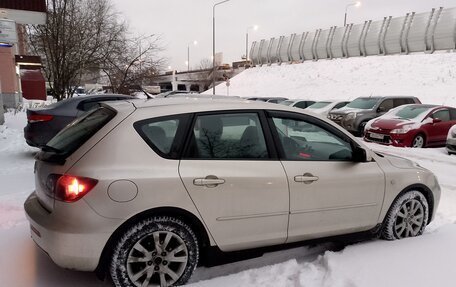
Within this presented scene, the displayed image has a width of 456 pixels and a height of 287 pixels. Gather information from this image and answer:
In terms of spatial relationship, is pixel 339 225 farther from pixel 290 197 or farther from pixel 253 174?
pixel 253 174

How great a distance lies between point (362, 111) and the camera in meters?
15.1

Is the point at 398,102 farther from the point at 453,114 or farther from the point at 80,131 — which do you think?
the point at 80,131

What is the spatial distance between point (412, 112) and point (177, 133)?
11.2 metres

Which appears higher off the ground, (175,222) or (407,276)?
(175,222)

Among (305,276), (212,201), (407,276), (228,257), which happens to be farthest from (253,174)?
(407,276)

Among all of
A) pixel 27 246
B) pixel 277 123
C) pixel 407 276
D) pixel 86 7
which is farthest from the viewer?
pixel 86 7

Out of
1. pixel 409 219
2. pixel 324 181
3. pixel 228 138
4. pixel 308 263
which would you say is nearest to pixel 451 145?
pixel 409 219

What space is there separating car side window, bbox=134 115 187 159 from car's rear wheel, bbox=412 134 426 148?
9960 millimetres

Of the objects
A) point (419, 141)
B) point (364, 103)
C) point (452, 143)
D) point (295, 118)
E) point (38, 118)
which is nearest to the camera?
point (295, 118)

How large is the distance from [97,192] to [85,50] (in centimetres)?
1770

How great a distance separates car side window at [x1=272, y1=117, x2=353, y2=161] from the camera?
3654 mm

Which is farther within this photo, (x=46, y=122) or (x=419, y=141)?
(x=419, y=141)

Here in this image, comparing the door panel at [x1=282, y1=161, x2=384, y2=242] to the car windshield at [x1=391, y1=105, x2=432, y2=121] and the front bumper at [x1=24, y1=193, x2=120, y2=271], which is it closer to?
the front bumper at [x1=24, y1=193, x2=120, y2=271]

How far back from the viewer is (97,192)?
284 cm
